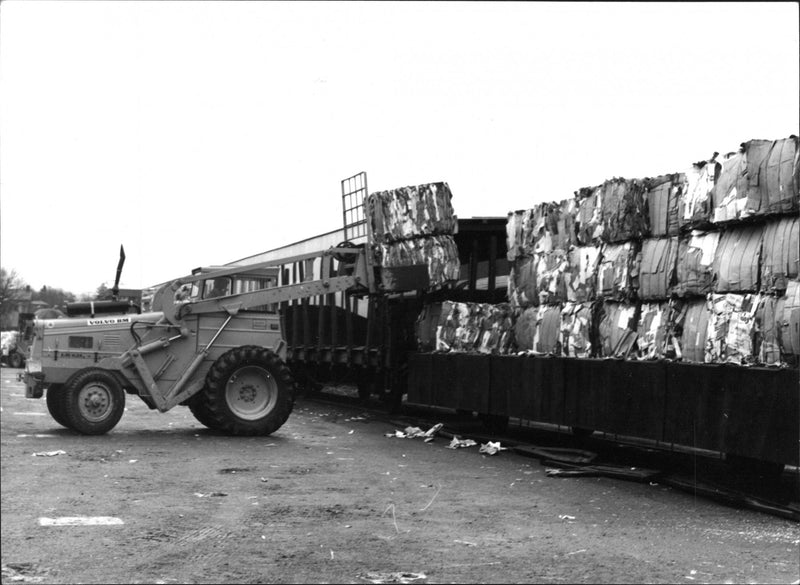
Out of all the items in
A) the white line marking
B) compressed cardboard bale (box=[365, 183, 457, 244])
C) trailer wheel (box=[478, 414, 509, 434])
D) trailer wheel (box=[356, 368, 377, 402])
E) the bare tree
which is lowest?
the white line marking

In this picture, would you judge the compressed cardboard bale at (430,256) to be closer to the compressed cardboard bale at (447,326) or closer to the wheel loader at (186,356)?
the wheel loader at (186,356)

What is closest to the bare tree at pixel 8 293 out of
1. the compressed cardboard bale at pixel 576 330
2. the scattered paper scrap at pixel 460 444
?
the compressed cardboard bale at pixel 576 330

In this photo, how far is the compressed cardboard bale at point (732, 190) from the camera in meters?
8.37

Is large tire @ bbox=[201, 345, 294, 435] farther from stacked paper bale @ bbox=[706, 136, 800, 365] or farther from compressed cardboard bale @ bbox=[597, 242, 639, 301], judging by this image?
stacked paper bale @ bbox=[706, 136, 800, 365]

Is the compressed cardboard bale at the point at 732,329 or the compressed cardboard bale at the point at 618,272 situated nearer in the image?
the compressed cardboard bale at the point at 732,329

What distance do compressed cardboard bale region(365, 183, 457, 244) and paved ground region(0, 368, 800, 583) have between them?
11.6 ft

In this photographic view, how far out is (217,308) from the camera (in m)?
13.6

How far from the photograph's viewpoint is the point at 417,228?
1389 centimetres

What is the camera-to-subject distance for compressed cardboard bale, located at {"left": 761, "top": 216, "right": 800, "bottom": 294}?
7820 millimetres

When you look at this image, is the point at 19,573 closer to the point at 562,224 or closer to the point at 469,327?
the point at 562,224

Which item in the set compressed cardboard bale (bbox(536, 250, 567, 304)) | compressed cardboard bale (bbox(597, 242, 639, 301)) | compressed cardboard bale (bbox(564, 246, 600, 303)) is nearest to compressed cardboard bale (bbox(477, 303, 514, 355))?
compressed cardboard bale (bbox(536, 250, 567, 304))

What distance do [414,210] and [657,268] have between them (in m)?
4.99

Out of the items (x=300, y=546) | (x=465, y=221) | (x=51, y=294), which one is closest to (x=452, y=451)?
(x=465, y=221)

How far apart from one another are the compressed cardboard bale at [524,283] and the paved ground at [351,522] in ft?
6.48
